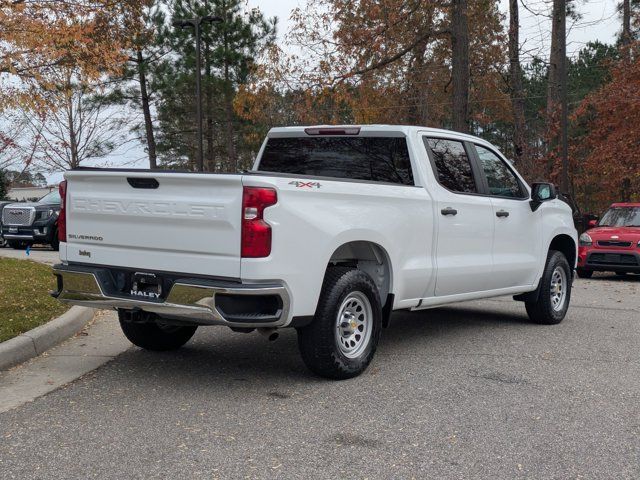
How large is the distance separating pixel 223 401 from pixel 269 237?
118 centimetres

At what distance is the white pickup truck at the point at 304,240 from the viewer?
15.7 feet

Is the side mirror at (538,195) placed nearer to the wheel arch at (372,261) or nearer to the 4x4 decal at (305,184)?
the wheel arch at (372,261)

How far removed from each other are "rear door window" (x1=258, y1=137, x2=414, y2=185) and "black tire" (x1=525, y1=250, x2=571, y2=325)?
266 cm

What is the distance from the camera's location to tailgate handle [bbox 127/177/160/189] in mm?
5090

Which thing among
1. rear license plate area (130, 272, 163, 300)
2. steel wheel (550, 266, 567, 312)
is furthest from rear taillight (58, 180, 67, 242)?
steel wheel (550, 266, 567, 312)

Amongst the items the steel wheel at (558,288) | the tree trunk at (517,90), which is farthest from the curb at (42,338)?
the tree trunk at (517,90)

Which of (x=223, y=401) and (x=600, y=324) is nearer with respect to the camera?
(x=223, y=401)

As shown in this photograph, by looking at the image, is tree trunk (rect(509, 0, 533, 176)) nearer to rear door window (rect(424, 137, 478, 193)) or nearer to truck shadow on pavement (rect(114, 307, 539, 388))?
truck shadow on pavement (rect(114, 307, 539, 388))

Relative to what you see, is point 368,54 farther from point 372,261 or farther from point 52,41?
point 372,261

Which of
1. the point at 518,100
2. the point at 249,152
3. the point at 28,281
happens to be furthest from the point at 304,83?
the point at 249,152

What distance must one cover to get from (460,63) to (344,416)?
605 inches

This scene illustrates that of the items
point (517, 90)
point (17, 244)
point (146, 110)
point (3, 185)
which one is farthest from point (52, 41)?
point (3, 185)

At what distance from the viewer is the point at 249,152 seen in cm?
3991

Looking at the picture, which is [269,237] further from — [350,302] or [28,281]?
[28,281]
